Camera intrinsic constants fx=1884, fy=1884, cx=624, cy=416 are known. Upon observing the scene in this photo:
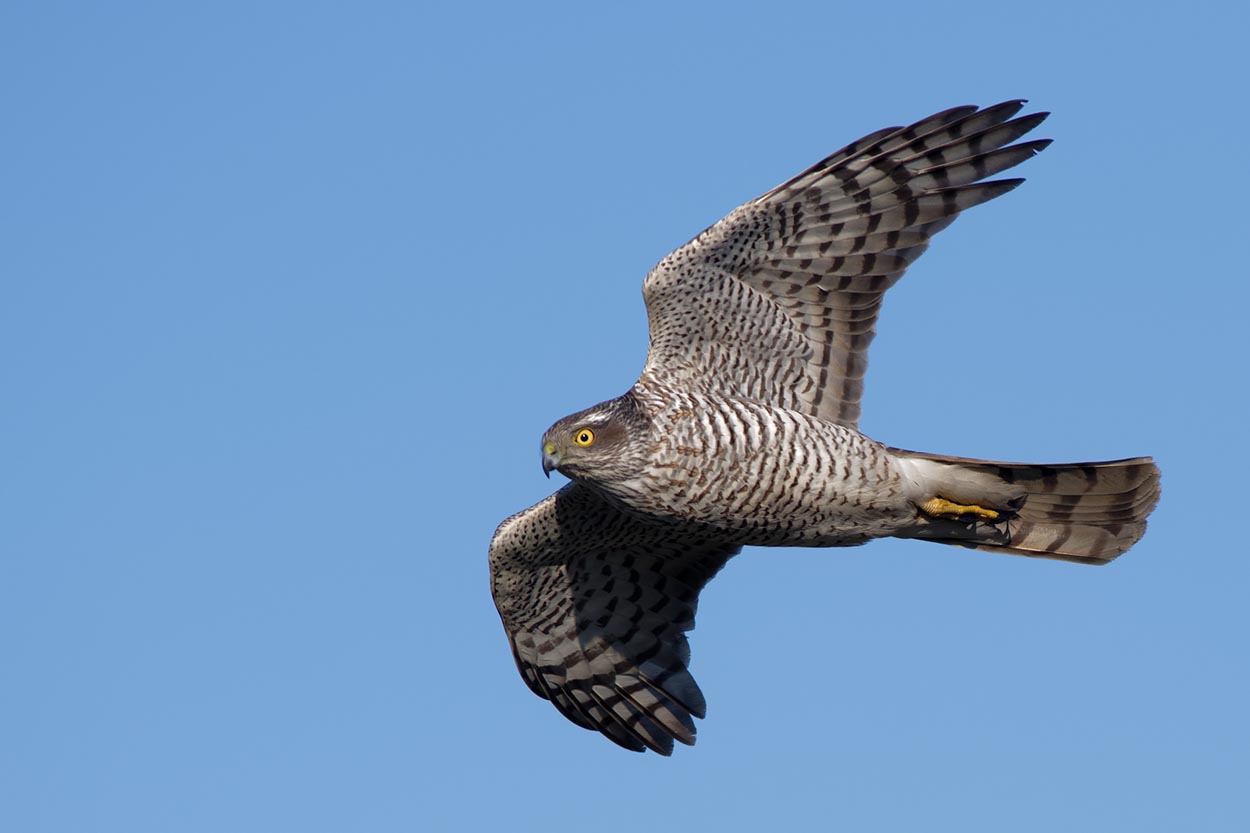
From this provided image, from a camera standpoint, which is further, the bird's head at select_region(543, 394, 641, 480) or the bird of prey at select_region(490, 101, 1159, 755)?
the bird of prey at select_region(490, 101, 1159, 755)

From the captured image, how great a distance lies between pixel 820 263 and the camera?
467 inches

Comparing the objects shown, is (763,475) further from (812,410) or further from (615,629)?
(615,629)

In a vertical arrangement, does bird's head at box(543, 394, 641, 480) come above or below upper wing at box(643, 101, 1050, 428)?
below

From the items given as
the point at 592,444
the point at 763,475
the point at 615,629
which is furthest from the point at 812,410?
the point at 615,629

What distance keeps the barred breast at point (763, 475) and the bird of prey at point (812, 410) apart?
11 millimetres

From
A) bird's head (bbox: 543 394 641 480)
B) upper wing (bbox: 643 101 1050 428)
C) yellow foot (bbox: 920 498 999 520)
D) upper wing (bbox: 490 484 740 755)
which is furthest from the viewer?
upper wing (bbox: 490 484 740 755)

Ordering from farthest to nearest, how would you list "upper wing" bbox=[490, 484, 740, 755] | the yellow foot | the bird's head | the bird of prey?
"upper wing" bbox=[490, 484, 740, 755], the yellow foot, the bird of prey, the bird's head

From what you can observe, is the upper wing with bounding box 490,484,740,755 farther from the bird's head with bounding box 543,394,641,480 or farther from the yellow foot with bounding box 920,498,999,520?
the bird's head with bounding box 543,394,641,480

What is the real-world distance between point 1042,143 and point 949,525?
246cm

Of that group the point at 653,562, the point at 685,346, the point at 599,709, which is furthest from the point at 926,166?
the point at 599,709

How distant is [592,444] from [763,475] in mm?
1073

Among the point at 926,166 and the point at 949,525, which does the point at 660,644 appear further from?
the point at 926,166

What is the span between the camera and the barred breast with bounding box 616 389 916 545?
1124 cm

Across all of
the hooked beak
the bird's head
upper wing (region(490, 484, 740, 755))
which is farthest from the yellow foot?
the hooked beak
